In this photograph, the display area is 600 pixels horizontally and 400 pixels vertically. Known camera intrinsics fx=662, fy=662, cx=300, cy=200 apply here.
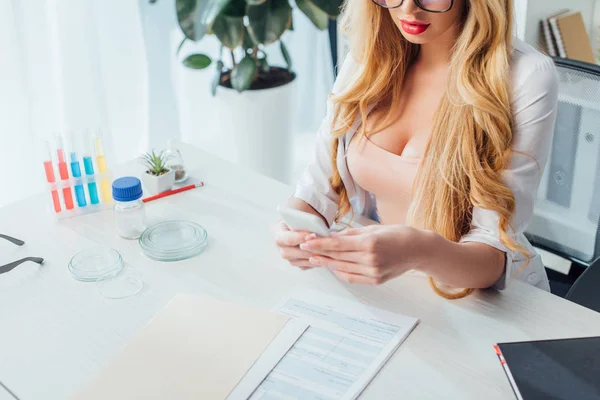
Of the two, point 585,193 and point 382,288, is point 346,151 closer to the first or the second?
point 382,288

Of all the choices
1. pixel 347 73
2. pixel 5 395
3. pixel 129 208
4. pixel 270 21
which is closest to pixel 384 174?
pixel 347 73

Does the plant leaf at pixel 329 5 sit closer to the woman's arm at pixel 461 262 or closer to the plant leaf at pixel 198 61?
the plant leaf at pixel 198 61

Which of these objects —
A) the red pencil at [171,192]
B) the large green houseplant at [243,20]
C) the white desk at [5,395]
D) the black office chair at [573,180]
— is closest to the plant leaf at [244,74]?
the large green houseplant at [243,20]

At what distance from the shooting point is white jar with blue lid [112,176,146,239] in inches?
47.9

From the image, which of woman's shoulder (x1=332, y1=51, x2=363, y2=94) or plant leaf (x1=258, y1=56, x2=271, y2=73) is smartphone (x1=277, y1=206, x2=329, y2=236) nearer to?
woman's shoulder (x1=332, y1=51, x2=363, y2=94)

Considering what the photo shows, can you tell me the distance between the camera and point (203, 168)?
1.50m

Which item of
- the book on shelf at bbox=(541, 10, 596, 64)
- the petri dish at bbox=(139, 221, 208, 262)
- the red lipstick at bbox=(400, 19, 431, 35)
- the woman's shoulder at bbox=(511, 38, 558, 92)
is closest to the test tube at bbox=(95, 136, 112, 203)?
the petri dish at bbox=(139, 221, 208, 262)

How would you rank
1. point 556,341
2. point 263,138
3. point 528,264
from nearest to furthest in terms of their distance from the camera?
Answer: point 556,341 → point 528,264 → point 263,138

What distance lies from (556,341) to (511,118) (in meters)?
0.39

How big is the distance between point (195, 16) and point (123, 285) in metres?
1.30

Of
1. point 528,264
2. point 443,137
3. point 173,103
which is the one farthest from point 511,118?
point 173,103

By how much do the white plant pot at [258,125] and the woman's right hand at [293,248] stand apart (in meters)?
1.39

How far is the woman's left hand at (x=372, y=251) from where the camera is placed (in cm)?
98

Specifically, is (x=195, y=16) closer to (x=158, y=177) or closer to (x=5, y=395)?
(x=158, y=177)
